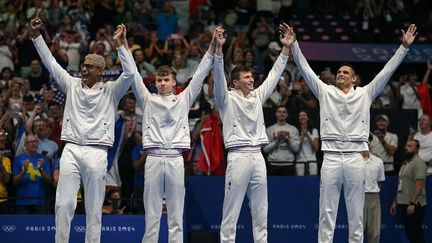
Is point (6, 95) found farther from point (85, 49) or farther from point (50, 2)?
point (50, 2)

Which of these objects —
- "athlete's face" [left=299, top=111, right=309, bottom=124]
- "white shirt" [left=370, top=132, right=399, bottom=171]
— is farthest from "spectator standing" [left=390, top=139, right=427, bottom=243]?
"athlete's face" [left=299, top=111, right=309, bottom=124]

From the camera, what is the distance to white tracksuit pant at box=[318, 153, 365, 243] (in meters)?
16.3

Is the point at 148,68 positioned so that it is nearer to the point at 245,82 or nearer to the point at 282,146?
the point at 282,146

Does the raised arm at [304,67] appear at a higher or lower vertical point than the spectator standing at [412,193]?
higher

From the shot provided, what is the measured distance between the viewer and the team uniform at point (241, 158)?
639 inches

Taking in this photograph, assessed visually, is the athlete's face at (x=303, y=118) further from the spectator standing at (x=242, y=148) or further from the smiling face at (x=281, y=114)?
the spectator standing at (x=242, y=148)

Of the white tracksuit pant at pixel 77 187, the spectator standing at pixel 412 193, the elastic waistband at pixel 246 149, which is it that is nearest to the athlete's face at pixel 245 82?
the elastic waistband at pixel 246 149

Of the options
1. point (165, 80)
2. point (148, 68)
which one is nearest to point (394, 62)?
point (165, 80)

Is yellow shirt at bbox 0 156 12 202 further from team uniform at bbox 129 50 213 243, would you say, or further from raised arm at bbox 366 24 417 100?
raised arm at bbox 366 24 417 100

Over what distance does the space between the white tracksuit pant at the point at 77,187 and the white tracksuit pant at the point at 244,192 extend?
184 centimetres

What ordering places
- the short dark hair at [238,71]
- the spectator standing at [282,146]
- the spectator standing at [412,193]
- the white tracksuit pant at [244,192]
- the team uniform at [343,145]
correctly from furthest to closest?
the spectator standing at [282,146], the spectator standing at [412,193], the short dark hair at [238,71], the team uniform at [343,145], the white tracksuit pant at [244,192]

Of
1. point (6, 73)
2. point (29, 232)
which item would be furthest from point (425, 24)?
point (29, 232)

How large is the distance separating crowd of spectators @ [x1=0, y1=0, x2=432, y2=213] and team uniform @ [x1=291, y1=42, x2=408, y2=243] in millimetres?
3317

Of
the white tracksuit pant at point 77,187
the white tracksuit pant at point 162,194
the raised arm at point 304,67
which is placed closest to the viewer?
the white tracksuit pant at point 77,187
